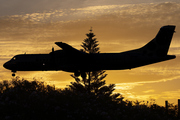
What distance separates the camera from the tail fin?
1197 inches

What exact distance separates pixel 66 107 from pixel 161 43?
59.2 feet

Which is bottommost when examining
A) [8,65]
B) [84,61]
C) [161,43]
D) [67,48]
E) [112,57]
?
[84,61]

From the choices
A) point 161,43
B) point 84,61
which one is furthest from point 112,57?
point 161,43

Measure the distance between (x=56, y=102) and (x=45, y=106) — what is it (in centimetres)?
140

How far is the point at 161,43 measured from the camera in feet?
101

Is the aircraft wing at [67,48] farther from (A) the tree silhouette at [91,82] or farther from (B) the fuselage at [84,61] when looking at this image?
(A) the tree silhouette at [91,82]

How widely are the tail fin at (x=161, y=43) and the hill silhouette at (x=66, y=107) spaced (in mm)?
7980

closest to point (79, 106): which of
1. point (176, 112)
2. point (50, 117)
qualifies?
point (50, 117)

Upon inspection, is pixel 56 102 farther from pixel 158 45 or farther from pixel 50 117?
pixel 158 45

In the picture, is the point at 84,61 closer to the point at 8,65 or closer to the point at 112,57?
the point at 112,57

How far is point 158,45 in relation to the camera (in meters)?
30.9

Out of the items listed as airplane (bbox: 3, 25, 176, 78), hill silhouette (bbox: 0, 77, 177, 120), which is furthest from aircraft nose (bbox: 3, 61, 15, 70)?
hill silhouette (bbox: 0, 77, 177, 120)

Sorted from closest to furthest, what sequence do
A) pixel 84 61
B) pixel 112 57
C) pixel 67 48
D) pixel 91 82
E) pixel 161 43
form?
1. pixel 67 48
2. pixel 112 57
3. pixel 161 43
4. pixel 84 61
5. pixel 91 82

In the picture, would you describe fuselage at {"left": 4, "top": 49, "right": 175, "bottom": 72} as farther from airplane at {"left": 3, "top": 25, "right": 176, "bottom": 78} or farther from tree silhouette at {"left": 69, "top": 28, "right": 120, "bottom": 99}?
tree silhouette at {"left": 69, "top": 28, "right": 120, "bottom": 99}
